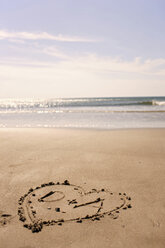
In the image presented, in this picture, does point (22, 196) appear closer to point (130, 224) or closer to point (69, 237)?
point (69, 237)

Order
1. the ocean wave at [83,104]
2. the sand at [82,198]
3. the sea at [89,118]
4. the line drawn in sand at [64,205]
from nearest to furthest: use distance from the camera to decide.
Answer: the sand at [82,198] → the line drawn in sand at [64,205] → the sea at [89,118] → the ocean wave at [83,104]

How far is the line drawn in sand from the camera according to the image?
3.03 meters

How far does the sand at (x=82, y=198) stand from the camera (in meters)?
2.67

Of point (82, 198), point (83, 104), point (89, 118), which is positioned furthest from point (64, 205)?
point (83, 104)

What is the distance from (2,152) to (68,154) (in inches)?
76.3

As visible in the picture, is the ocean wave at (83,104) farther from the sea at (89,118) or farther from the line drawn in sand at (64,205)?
the line drawn in sand at (64,205)

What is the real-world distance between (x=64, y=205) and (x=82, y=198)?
35cm

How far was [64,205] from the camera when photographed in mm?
3428

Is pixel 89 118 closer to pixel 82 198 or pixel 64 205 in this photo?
pixel 82 198

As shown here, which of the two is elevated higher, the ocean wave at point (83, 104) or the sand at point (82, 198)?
the ocean wave at point (83, 104)

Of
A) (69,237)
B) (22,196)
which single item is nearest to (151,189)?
(69,237)

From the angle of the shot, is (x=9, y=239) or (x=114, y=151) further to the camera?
(x=114, y=151)

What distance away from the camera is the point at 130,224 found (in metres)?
2.90

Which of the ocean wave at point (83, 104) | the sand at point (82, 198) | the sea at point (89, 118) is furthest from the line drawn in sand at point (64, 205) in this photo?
the ocean wave at point (83, 104)
